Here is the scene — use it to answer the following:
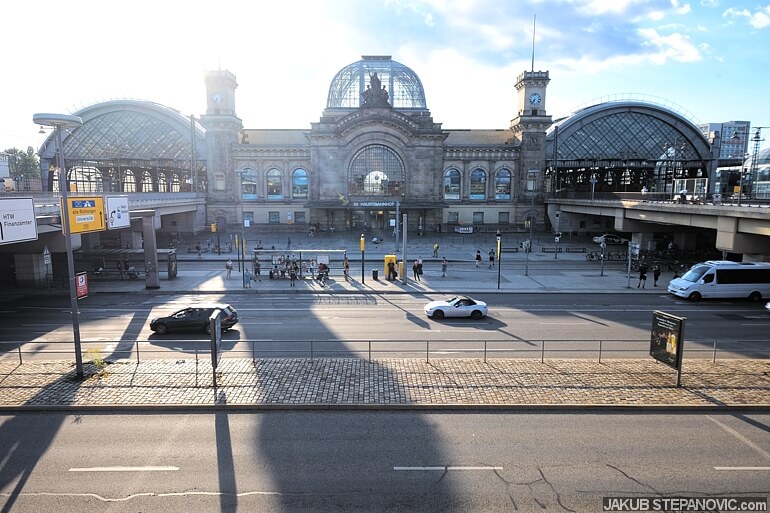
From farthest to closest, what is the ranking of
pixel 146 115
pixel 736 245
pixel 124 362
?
pixel 146 115, pixel 736 245, pixel 124 362

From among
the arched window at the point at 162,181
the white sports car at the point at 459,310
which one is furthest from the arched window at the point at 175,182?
the white sports car at the point at 459,310

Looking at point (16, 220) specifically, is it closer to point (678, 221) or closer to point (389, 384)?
point (389, 384)

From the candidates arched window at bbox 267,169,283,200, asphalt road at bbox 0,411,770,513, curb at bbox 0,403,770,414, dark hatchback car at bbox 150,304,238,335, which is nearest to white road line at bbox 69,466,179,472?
asphalt road at bbox 0,411,770,513

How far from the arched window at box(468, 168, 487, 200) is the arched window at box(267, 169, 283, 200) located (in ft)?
103

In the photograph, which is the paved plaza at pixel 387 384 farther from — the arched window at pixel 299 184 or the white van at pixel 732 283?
the arched window at pixel 299 184

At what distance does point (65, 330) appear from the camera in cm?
2409

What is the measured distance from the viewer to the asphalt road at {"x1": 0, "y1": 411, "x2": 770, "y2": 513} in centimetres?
1005

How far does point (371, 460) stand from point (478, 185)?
227 ft

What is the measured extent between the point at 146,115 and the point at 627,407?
83978 mm

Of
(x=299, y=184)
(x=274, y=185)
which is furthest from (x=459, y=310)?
(x=274, y=185)

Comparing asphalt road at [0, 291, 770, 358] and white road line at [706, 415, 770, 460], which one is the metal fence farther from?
white road line at [706, 415, 770, 460]

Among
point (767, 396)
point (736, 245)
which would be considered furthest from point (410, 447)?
point (736, 245)

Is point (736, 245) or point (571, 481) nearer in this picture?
point (571, 481)

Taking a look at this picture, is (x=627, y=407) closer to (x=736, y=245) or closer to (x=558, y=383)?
(x=558, y=383)
